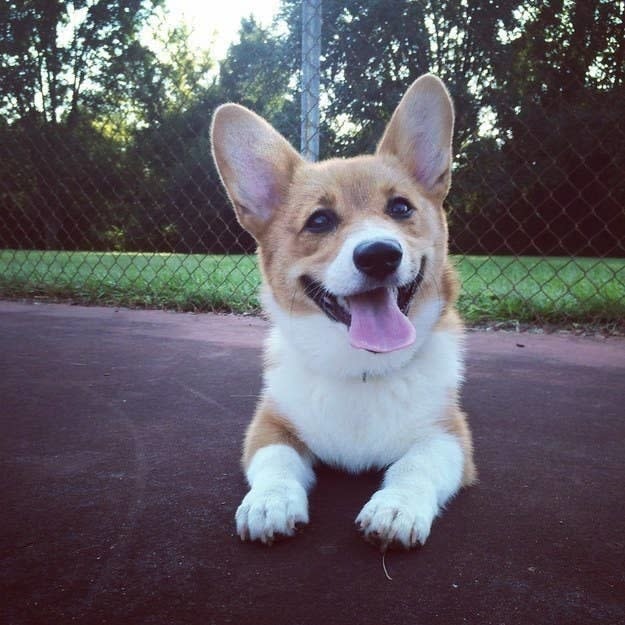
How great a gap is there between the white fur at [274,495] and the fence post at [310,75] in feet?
9.82

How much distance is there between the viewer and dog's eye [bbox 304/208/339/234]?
76.2 inches

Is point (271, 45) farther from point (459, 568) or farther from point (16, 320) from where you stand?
point (459, 568)

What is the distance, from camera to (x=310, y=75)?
4164mm

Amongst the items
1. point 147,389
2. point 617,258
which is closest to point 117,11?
point 617,258

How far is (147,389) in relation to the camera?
243 centimetres

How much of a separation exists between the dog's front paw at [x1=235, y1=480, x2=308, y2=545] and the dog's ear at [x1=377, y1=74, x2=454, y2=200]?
4.11ft

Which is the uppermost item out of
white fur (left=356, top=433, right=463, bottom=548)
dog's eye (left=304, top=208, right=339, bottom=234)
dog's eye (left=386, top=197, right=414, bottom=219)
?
dog's eye (left=386, top=197, right=414, bottom=219)

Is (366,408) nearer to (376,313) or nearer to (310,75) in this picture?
(376,313)

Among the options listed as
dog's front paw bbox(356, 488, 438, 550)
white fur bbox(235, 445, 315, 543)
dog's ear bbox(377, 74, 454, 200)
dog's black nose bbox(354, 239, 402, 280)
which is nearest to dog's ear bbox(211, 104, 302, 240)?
dog's ear bbox(377, 74, 454, 200)

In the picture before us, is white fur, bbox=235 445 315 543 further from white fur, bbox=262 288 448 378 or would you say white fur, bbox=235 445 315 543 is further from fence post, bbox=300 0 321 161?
fence post, bbox=300 0 321 161

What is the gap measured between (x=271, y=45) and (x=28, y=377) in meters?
5.52

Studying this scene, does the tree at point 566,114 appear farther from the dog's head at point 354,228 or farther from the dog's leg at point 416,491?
the dog's leg at point 416,491

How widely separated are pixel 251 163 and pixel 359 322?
0.77 metres

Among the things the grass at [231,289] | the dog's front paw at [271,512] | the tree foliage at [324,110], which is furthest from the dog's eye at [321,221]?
the tree foliage at [324,110]
